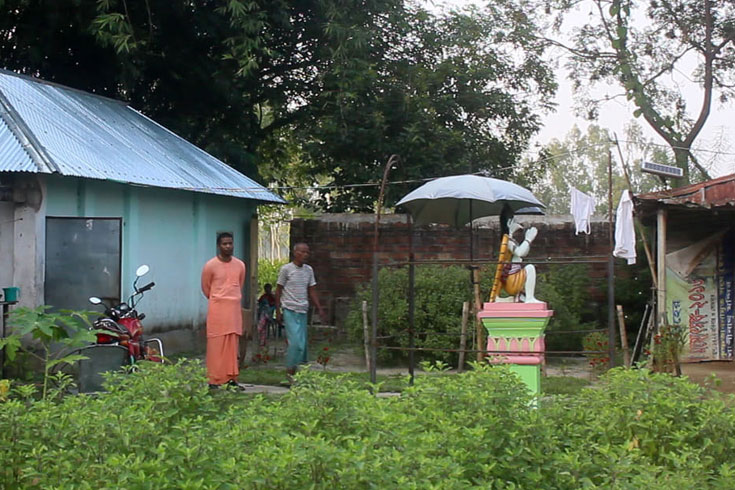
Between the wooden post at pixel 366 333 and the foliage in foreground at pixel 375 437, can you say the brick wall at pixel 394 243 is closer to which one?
the wooden post at pixel 366 333

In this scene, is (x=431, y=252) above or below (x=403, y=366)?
above

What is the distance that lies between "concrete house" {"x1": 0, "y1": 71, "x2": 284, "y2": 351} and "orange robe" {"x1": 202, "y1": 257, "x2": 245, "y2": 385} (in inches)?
87.0

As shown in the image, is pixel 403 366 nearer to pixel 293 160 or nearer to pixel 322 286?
pixel 322 286

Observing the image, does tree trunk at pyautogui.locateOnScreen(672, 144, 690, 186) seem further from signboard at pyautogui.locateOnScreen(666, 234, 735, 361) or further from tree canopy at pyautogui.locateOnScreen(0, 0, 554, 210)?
signboard at pyautogui.locateOnScreen(666, 234, 735, 361)

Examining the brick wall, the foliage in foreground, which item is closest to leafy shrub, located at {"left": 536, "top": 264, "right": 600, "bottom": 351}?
the brick wall

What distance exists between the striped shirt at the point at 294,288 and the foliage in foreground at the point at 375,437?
495 centimetres

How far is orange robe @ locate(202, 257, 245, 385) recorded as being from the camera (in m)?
9.46

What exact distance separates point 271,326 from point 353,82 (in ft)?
15.3

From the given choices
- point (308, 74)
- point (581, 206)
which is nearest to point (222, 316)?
point (581, 206)

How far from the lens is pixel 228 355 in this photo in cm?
951

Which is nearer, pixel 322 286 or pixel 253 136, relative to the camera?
pixel 322 286

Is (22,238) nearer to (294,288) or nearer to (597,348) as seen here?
(294,288)

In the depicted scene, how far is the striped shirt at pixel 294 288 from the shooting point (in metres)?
10.1

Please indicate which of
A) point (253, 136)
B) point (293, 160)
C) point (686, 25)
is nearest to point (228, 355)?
point (253, 136)
